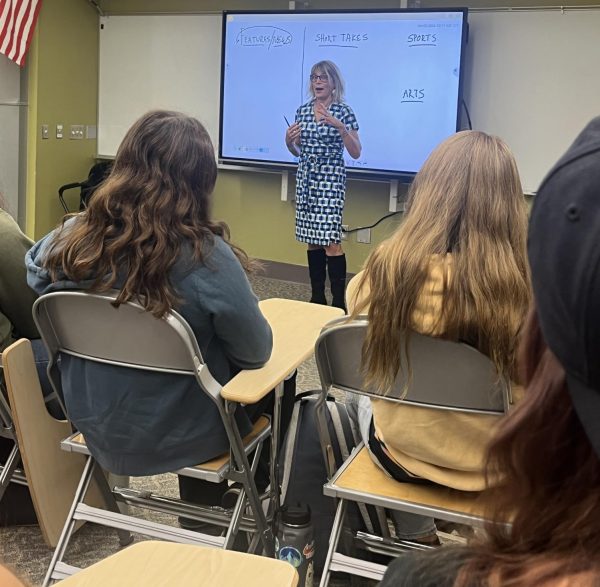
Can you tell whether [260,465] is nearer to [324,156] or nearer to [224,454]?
[224,454]

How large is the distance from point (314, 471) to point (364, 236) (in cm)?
350

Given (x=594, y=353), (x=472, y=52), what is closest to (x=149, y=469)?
(x=594, y=353)

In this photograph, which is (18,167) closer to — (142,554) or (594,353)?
(142,554)

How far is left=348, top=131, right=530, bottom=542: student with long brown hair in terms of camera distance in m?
1.52

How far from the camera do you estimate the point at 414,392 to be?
62.2 inches

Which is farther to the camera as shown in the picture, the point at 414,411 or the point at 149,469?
the point at 149,469

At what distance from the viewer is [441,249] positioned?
1.59 m

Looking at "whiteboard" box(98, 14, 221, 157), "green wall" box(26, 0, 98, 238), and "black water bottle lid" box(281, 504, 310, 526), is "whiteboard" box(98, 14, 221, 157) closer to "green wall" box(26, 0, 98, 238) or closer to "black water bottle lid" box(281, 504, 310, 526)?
"green wall" box(26, 0, 98, 238)

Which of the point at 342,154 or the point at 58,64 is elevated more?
the point at 58,64

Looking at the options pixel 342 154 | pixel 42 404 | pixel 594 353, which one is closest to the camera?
pixel 594 353

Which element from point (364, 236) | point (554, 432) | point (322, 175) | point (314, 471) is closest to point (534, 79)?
point (322, 175)

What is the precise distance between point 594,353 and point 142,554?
0.79m

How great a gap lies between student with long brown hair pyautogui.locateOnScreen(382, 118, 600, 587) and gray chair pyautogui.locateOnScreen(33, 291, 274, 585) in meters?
1.08

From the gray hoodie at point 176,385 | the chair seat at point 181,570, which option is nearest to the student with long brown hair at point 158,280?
the gray hoodie at point 176,385
